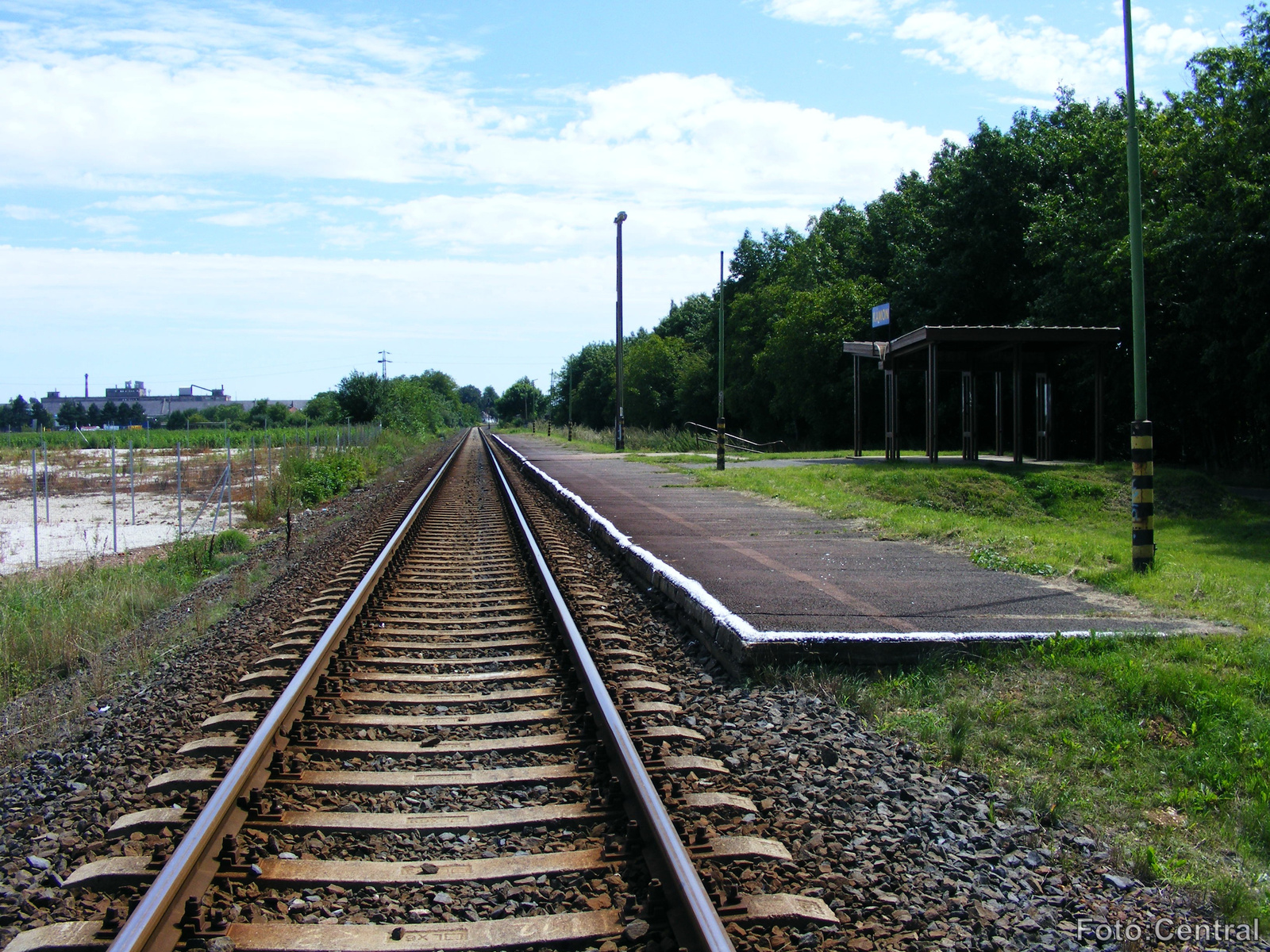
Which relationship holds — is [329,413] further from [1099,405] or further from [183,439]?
[1099,405]

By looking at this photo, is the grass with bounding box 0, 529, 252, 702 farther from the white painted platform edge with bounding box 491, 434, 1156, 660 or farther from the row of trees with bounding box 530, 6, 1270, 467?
the row of trees with bounding box 530, 6, 1270, 467

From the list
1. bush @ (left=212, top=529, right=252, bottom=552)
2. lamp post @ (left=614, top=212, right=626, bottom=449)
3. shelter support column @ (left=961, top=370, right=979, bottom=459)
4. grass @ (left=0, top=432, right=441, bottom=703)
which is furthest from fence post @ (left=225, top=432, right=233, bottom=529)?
lamp post @ (left=614, top=212, right=626, bottom=449)

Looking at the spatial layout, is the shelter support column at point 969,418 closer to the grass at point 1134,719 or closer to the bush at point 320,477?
the grass at point 1134,719

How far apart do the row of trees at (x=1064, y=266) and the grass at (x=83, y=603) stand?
19.9 meters

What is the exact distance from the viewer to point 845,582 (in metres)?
8.72

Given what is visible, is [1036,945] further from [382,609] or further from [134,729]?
[382,609]

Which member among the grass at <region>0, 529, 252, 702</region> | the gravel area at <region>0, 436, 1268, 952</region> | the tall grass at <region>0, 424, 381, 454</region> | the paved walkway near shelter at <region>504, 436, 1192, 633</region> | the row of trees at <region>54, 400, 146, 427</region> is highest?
the row of trees at <region>54, 400, 146, 427</region>

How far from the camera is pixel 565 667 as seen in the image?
6.09 metres

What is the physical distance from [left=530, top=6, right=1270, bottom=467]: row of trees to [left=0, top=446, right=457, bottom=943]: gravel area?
20994mm

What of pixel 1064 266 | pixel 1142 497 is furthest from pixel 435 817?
pixel 1064 266

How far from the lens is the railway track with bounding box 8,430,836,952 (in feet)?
10.2

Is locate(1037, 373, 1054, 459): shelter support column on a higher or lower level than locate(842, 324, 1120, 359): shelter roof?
lower

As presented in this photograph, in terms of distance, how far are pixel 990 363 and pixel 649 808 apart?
75.1 feet

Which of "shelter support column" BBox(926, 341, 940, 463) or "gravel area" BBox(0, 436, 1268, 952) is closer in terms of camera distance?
"gravel area" BBox(0, 436, 1268, 952)
